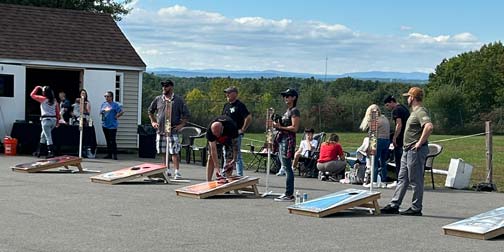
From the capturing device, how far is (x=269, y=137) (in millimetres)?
13992

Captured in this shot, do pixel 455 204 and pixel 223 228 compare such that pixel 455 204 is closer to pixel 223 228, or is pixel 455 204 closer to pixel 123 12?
pixel 223 228

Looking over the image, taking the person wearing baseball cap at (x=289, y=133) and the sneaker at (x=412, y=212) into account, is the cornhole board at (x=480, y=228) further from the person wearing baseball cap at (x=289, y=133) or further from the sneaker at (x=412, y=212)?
the person wearing baseball cap at (x=289, y=133)

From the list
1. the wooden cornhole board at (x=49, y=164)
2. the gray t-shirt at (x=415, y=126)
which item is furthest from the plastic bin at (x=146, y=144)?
the gray t-shirt at (x=415, y=126)

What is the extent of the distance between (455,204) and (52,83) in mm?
16505

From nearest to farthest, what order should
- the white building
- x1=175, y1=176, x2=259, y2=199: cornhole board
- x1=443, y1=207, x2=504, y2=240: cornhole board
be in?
x1=443, y1=207, x2=504, y2=240: cornhole board → x1=175, y1=176, x2=259, y2=199: cornhole board → the white building

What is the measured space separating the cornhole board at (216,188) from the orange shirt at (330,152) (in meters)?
4.17

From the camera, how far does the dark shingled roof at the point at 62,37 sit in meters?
23.8

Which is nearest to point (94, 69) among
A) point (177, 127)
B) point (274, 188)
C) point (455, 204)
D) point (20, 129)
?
point (20, 129)

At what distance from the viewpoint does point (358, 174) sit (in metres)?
17.5

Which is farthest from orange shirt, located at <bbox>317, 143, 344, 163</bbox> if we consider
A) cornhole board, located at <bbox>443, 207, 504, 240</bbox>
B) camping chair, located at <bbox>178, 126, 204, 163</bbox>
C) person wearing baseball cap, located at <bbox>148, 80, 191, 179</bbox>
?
cornhole board, located at <bbox>443, 207, 504, 240</bbox>

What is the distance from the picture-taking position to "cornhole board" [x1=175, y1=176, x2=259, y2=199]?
13.5 metres

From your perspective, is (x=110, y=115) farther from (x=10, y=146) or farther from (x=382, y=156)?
(x=382, y=156)

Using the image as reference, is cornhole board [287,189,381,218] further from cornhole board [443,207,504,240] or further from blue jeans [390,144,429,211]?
cornhole board [443,207,504,240]

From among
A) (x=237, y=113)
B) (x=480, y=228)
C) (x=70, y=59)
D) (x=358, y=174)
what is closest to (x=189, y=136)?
(x=70, y=59)
